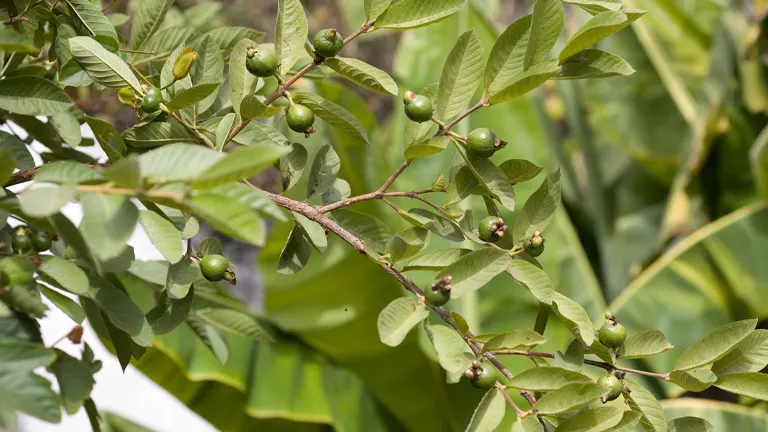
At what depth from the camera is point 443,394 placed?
3.31 feet

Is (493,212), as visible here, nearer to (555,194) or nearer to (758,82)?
(555,194)

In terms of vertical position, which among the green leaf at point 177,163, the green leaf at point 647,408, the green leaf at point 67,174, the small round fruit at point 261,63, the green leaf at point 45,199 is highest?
the small round fruit at point 261,63

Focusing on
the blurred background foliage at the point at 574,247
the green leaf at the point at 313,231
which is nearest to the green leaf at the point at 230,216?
the green leaf at the point at 313,231

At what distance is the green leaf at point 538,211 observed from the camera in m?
0.38

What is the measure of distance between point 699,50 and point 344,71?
122cm

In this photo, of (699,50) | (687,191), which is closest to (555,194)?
(687,191)

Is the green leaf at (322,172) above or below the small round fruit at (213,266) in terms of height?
above

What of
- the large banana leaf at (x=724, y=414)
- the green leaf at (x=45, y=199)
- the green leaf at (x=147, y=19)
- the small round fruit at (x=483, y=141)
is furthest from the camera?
the large banana leaf at (x=724, y=414)

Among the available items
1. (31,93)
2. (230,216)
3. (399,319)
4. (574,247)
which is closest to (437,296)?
(399,319)

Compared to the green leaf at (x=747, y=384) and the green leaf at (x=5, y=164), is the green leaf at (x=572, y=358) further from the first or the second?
the green leaf at (x=5, y=164)

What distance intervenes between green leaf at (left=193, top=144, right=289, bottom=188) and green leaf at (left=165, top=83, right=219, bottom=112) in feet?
0.29

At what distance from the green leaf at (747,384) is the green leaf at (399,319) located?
0.16 meters

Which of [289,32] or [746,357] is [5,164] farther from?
[746,357]

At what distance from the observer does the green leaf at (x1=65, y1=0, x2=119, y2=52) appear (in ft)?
1.26
